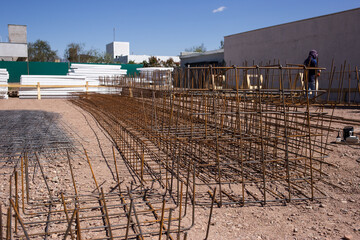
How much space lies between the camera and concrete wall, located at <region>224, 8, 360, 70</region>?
47.2 ft

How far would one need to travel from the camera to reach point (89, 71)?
18.9m

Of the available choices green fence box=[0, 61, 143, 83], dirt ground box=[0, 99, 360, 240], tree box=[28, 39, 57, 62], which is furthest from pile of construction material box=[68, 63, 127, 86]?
tree box=[28, 39, 57, 62]

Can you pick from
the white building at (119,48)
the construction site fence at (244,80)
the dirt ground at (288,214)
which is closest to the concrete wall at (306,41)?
the construction site fence at (244,80)

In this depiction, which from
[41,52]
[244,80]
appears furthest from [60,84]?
[41,52]

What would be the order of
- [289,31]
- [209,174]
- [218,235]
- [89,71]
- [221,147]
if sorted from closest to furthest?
[218,235], [209,174], [221,147], [289,31], [89,71]

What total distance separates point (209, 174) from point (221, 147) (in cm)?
113

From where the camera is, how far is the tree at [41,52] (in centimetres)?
4400

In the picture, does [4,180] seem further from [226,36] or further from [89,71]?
[226,36]

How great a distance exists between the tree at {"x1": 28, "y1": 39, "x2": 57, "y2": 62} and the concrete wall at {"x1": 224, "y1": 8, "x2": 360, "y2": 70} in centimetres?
3224

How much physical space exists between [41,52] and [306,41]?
38.8 metres

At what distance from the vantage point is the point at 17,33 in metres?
24.0

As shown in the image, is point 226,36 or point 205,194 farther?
point 226,36

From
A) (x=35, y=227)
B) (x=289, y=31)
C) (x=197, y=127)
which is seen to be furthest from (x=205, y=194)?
(x=289, y=31)

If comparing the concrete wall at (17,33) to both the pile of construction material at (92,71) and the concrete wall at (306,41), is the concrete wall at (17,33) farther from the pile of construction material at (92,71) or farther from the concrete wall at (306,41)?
the concrete wall at (306,41)
